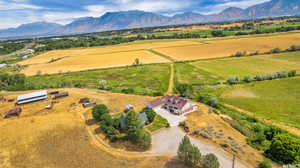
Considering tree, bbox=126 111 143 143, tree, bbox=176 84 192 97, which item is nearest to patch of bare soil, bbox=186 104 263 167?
tree, bbox=176 84 192 97

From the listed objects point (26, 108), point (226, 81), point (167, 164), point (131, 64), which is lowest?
point (167, 164)

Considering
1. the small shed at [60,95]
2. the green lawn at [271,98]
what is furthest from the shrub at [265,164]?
the small shed at [60,95]

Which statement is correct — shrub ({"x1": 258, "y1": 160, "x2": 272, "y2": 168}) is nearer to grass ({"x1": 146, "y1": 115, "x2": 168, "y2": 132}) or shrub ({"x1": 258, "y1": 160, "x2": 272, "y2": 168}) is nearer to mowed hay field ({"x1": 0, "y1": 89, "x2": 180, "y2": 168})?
mowed hay field ({"x1": 0, "y1": 89, "x2": 180, "y2": 168})

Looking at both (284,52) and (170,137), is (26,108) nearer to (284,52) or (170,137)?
(170,137)

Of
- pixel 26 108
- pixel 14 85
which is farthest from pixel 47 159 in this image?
pixel 14 85

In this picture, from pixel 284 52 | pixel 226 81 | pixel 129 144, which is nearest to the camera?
pixel 129 144

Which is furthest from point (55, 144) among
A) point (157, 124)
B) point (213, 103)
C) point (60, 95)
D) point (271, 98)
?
point (271, 98)

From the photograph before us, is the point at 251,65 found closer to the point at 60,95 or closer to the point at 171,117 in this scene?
the point at 171,117
